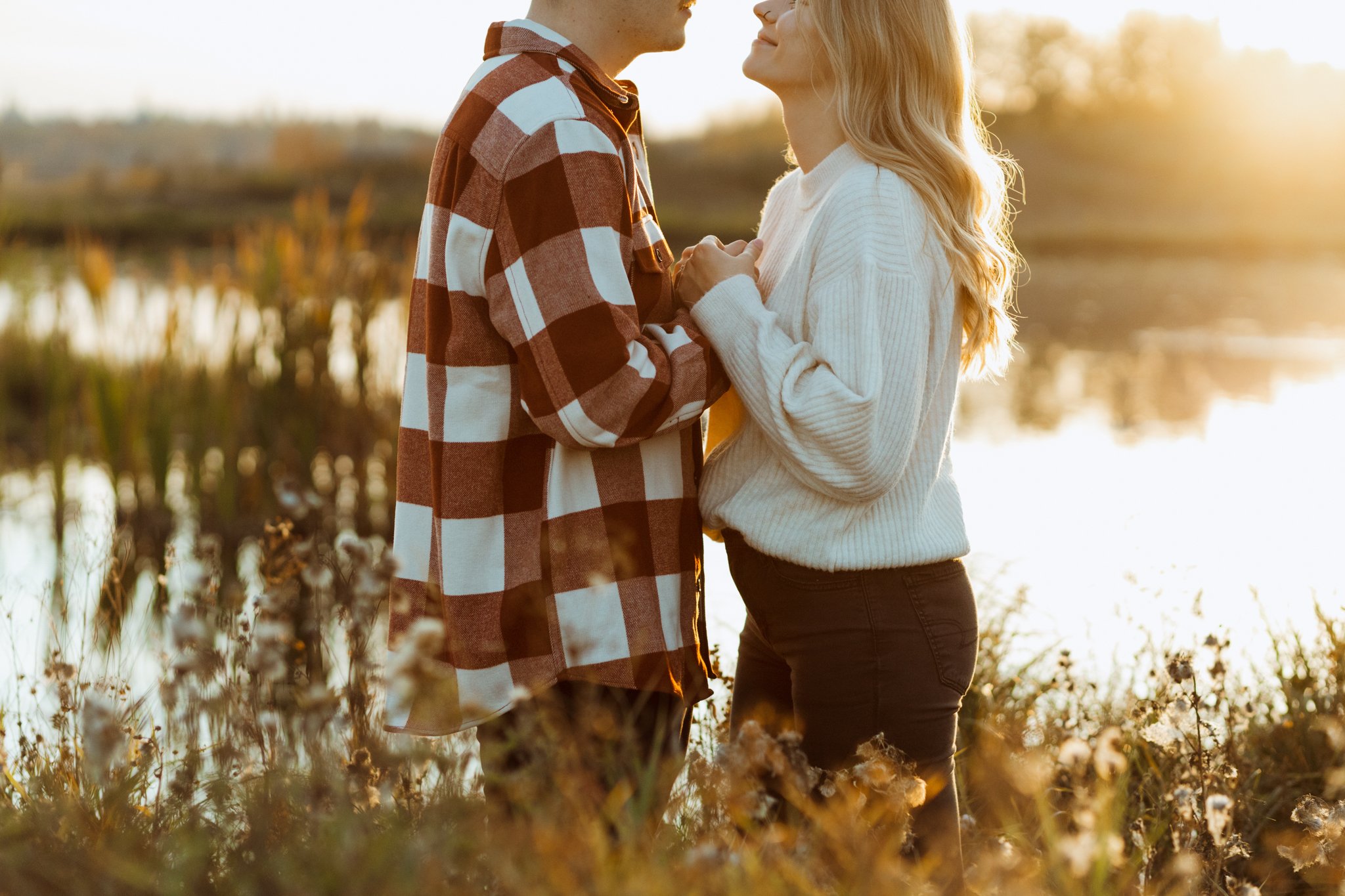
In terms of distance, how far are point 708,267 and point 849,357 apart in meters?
0.27

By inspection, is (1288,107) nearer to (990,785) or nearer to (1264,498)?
(1264,498)

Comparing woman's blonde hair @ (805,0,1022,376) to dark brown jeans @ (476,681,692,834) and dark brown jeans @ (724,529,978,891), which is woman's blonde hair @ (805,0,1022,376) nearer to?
dark brown jeans @ (724,529,978,891)

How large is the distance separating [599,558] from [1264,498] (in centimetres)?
441

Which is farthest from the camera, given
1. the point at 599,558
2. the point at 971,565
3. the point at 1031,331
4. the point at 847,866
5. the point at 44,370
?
→ the point at 1031,331

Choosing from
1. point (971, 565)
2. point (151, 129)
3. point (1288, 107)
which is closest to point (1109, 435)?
point (971, 565)

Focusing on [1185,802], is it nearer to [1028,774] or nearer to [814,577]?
[1028,774]

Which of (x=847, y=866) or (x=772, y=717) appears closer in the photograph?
(x=847, y=866)

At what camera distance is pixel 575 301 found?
147cm

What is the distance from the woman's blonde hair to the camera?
1669 mm

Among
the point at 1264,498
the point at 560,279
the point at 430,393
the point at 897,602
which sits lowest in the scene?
the point at 1264,498

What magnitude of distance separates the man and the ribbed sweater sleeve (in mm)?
80

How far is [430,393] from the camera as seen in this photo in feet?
5.37

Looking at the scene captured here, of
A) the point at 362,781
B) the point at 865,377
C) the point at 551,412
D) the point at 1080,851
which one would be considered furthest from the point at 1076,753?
the point at 362,781

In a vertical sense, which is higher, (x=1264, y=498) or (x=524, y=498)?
(x=524, y=498)
